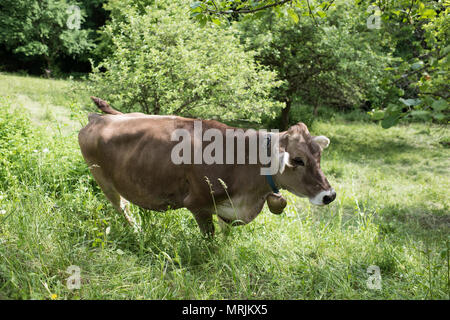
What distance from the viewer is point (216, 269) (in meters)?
2.83

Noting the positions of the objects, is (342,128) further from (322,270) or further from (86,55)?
(86,55)

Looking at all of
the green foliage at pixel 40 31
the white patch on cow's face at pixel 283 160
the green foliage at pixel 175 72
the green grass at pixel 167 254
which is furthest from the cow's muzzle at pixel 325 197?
the green foliage at pixel 40 31

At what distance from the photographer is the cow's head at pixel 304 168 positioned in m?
2.80

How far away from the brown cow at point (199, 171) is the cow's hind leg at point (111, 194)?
0.07 m

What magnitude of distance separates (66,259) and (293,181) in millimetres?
1807

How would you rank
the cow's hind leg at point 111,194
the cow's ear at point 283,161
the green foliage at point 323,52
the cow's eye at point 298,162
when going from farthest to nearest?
the green foliage at point 323,52, the cow's hind leg at point 111,194, the cow's eye at point 298,162, the cow's ear at point 283,161

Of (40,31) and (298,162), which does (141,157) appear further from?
(40,31)

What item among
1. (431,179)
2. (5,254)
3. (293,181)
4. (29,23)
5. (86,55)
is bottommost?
(431,179)

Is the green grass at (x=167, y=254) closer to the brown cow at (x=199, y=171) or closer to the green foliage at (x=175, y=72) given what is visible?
the brown cow at (x=199, y=171)

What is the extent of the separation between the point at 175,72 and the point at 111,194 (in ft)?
9.82

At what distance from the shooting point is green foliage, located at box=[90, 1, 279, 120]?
5852 mm

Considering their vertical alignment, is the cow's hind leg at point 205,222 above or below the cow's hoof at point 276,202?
below

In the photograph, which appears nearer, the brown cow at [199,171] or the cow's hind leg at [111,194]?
the brown cow at [199,171]
